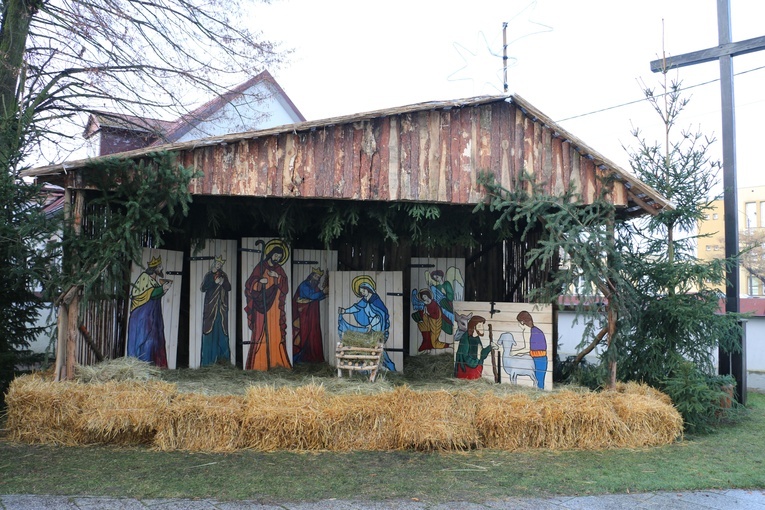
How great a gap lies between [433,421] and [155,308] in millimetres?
4807

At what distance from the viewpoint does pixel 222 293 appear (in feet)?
32.4

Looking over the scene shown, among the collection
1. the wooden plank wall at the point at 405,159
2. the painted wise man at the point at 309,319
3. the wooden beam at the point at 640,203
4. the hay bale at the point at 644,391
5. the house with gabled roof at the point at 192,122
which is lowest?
the hay bale at the point at 644,391

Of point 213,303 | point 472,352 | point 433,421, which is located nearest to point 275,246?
point 213,303

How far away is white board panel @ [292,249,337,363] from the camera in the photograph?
34.2 ft

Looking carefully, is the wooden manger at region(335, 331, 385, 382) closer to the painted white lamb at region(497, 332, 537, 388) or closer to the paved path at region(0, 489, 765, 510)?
the painted white lamb at region(497, 332, 537, 388)

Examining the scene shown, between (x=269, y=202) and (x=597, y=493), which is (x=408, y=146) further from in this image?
(x=597, y=493)

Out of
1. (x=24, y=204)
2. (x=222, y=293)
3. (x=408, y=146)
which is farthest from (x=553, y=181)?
(x=24, y=204)

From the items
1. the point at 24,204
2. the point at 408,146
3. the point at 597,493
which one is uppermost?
the point at 408,146

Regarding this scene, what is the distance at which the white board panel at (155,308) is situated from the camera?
30.0ft

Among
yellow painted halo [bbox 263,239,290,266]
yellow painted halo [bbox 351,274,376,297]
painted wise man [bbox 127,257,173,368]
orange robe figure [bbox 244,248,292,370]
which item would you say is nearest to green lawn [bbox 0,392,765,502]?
painted wise man [bbox 127,257,173,368]

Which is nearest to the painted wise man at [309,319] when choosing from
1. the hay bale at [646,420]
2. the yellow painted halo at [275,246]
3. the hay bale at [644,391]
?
the yellow painted halo at [275,246]

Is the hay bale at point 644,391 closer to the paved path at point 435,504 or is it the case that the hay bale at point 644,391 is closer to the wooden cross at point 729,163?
the wooden cross at point 729,163

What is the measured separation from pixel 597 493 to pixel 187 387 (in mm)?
4930

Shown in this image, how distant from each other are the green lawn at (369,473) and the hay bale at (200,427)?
204 mm
